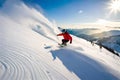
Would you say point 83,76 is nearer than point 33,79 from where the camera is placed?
No

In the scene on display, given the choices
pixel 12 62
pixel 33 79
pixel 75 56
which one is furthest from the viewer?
pixel 75 56

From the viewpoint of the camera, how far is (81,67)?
971cm

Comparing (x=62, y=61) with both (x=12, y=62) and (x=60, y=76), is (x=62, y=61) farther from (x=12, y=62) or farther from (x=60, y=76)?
(x=12, y=62)

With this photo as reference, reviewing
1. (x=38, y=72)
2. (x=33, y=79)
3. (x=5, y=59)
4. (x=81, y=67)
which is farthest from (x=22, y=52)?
(x=81, y=67)

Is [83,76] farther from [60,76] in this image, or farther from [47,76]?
[47,76]

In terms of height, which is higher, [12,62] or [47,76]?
[12,62]

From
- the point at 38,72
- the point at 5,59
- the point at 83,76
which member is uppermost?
the point at 5,59

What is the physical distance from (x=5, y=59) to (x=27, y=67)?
→ 4.79 ft

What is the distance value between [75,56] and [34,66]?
14.6ft

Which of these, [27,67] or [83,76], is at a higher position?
[27,67]

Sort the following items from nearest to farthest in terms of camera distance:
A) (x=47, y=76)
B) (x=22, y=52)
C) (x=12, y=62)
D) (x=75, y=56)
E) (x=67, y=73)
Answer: (x=47, y=76)
(x=12, y=62)
(x=67, y=73)
(x=22, y=52)
(x=75, y=56)

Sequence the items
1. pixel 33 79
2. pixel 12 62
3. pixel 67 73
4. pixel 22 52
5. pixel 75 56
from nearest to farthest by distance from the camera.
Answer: pixel 33 79 < pixel 12 62 < pixel 67 73 < pixel 22 52 < pixel 75 56

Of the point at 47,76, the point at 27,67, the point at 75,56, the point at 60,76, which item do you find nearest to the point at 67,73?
the point at 60,76

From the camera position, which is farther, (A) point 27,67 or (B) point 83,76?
(B) point 83,76
